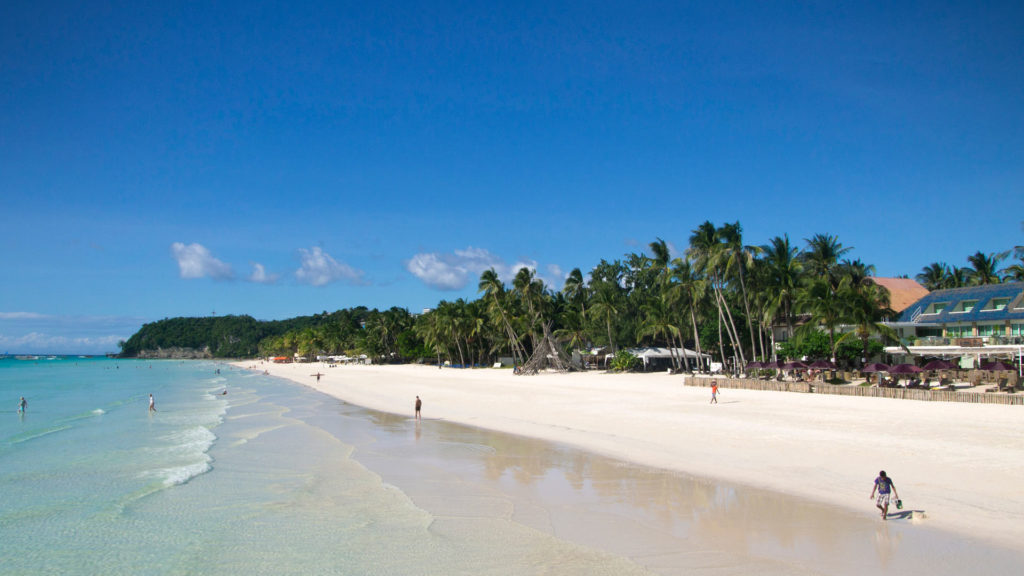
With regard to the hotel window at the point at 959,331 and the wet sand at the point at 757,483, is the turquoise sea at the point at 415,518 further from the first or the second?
the hotel window at the point at 959,331

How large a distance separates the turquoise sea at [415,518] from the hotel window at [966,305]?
34707 millimetres

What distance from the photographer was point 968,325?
1534 inches

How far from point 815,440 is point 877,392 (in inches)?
407

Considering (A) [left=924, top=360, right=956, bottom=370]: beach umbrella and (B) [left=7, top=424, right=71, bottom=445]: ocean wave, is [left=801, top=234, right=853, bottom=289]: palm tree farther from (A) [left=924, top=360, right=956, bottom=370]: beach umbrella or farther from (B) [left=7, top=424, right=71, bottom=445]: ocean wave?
(B) [left=7, top=424, right=71, bottom=445]: ocean wave

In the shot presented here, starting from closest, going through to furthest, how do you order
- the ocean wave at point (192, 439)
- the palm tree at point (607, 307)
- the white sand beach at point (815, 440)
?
the white sand beach at point (815, 440) < the ocean wave at point (192, 439) < the palm tree at point (607, 307)

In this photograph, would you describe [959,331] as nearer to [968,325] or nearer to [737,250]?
[968,325]

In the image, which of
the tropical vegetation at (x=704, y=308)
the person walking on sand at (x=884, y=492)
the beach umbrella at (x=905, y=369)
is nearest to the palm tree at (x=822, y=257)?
the tropical vegetation at (x=704, y=308)

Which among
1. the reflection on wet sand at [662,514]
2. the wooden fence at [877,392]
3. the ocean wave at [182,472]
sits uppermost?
the wooden fence at [877,392]

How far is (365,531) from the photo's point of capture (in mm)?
10727

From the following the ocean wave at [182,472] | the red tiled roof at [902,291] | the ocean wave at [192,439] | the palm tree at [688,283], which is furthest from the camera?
the red tiled roof at [902,291]

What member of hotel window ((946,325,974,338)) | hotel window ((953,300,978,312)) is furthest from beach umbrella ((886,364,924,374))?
hotel window ((953,300,978,312))

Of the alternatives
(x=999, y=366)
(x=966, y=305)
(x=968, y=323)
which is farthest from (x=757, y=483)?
(x=966, y=305)

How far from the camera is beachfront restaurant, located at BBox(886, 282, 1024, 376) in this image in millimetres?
32438

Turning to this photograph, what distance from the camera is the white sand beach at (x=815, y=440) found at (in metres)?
11.0
